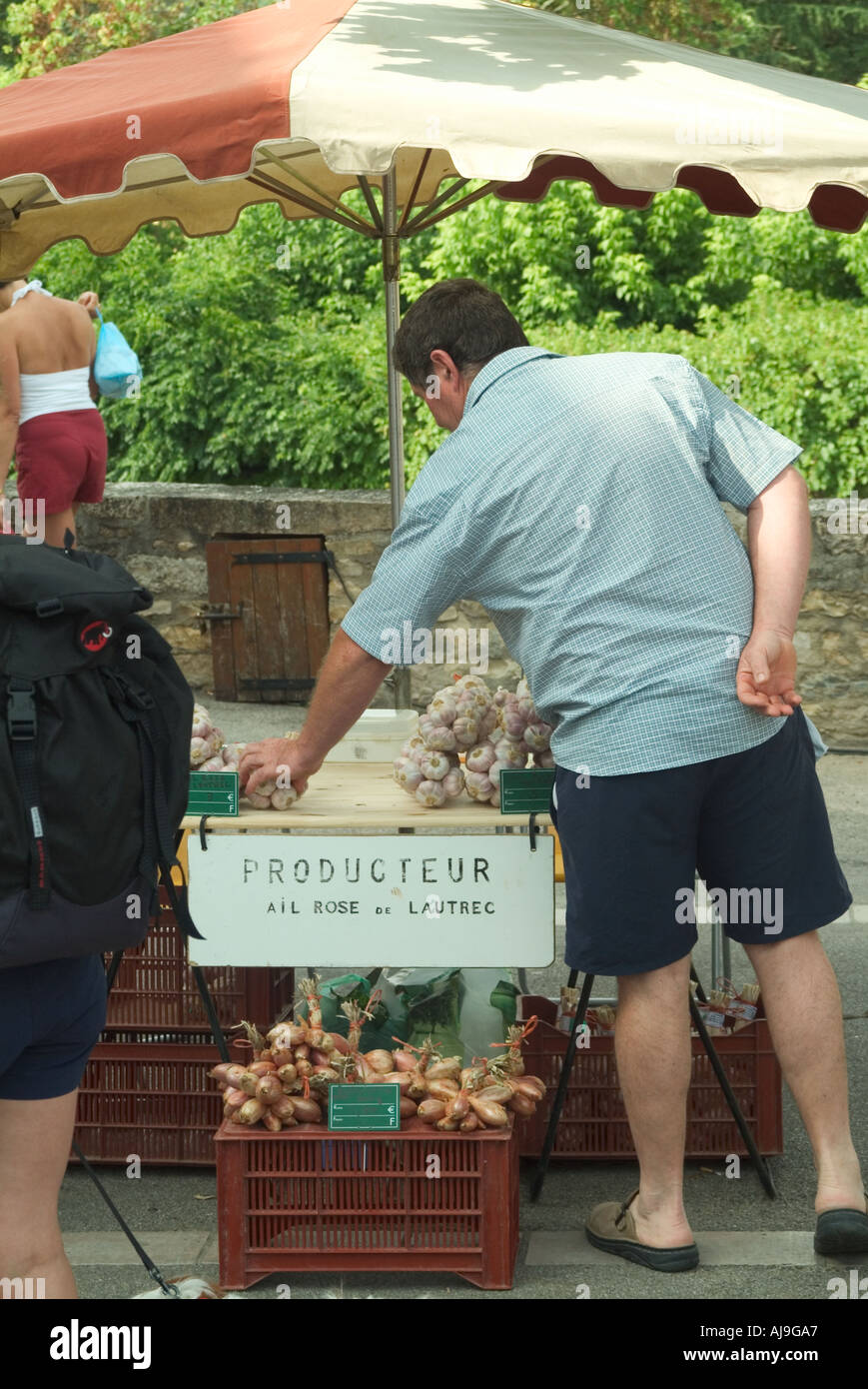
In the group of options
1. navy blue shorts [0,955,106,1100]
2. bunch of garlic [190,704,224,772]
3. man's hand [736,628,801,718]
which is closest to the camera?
navy blue shorts [0,955,106,1100]

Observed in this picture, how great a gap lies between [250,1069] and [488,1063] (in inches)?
18.7

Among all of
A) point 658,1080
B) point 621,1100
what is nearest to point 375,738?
point 621,1100

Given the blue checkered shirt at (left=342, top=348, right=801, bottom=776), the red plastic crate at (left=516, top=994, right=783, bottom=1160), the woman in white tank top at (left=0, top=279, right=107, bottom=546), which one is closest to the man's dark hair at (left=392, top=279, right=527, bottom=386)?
the blue checkered shirt at (left=342, top=348, right=801, bottom=776)

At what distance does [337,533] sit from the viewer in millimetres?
8195

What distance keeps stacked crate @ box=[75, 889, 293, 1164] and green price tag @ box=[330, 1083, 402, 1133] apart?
587 millimetres

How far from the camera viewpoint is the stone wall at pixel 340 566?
7.47 metres

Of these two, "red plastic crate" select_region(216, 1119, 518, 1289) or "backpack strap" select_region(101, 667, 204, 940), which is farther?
"red plastic crate" select_region(216, 1119, 518, 1289)

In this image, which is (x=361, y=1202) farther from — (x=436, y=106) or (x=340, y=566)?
(x=340, y=566)

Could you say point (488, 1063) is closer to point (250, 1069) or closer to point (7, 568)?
point (250, 1069)

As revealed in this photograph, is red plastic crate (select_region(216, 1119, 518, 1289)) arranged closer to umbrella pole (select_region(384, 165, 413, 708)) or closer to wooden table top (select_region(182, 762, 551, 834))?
wooden table top (select_region(182, 762, 551, 834))

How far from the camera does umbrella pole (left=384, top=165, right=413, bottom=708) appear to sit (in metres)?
4.50

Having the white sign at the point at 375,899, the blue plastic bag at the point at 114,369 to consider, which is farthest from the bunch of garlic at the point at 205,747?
the blue plastic bag at the point at 114,369

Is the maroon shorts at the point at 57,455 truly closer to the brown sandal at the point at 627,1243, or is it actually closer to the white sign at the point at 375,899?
the white sign at the point at 375,899
